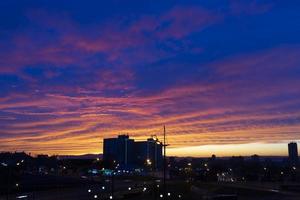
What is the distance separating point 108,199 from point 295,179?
3661 inches

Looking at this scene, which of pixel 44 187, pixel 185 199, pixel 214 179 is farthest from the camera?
pixel 214 179

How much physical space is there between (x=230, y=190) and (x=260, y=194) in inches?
525

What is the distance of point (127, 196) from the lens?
96375mm

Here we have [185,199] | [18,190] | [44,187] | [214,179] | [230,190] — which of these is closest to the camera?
[185,199]

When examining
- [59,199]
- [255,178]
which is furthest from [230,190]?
[255,178]

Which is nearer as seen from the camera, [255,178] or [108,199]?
[108,199]

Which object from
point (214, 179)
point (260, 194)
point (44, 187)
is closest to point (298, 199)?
point (260, 194)

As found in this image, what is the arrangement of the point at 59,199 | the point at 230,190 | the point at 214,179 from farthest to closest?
the point at 214,179 < the point at 230,190 < the point at 59,199

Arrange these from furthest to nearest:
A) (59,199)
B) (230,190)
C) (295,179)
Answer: (295,179) → (230,190) → (59,199)

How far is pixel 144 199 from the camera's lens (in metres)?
88.4

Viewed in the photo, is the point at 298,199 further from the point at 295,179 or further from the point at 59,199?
the point at 295,179

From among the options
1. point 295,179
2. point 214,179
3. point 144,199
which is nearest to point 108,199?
point 144,199

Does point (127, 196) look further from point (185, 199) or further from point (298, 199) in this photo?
point (298, 199)

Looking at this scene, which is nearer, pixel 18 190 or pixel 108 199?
pixel 108 199
